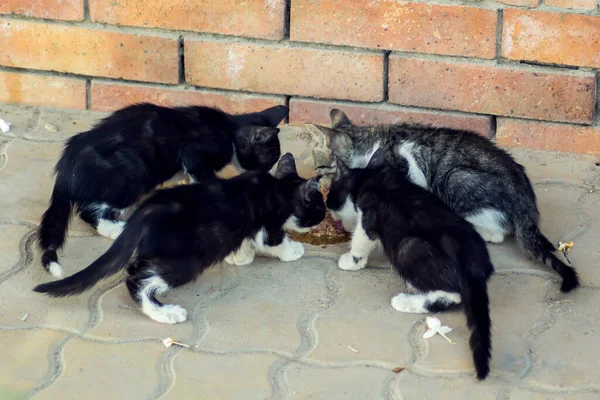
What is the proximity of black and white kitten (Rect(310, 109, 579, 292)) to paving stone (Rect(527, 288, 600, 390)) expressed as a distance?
8 centimetres

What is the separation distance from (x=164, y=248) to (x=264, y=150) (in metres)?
1.17

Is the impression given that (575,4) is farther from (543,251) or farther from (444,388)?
(444,388)

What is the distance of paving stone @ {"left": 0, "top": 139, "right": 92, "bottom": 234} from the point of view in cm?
433

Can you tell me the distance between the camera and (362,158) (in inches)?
179

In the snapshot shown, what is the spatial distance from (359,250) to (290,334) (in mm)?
616

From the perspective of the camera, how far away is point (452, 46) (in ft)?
15.7

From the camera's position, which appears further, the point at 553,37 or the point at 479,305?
the point at 553,37

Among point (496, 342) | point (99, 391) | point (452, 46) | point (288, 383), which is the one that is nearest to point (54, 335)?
point (99, 391)

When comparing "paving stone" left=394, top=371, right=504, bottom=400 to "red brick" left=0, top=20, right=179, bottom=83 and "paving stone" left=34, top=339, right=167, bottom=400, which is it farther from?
"red brick" left=0, top=20, right=179, bottom=83

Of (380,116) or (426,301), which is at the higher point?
(380,116)

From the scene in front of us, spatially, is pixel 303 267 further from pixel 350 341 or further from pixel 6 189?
pixel 6 189

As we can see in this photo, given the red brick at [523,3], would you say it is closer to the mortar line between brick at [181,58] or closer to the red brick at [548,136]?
→ the red brick at [548,136]

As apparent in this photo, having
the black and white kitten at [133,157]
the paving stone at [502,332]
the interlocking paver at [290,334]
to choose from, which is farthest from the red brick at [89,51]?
the paving stone at [502,332]

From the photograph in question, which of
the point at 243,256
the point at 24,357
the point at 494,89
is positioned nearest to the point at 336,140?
the point at 243,256
